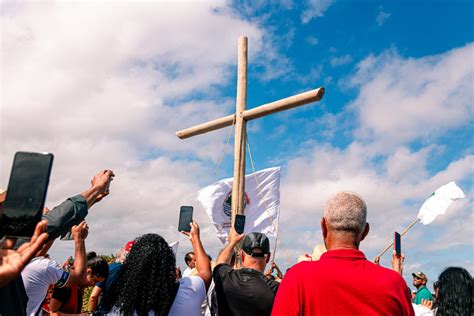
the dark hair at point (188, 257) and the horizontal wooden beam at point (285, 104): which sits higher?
the horizontal wooden beam at point (285, 104)

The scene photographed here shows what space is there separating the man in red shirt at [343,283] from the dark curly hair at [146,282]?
3.14 ft

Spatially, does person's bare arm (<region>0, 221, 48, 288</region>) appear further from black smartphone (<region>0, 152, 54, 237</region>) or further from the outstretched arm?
the outstretched arm

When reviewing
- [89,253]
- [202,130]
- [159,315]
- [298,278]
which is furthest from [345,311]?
[202,130]

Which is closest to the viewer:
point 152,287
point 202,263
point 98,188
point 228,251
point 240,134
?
point 98,188

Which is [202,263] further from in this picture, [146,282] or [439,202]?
[439,202]

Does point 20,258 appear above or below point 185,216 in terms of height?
below

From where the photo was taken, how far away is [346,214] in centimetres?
250

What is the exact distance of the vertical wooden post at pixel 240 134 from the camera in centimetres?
768

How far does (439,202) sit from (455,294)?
11.0ft

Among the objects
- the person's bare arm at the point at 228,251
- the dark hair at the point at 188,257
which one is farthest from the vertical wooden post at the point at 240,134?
the person's bare arm at the point at 228,251

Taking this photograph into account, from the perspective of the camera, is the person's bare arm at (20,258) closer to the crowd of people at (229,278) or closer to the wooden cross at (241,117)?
the crowd of people at (229,278)

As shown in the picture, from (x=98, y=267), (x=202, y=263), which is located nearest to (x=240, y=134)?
(x=98, y=267)

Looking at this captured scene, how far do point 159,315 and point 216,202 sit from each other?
18.9 feet

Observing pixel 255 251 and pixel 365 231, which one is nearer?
pixel 365 231
